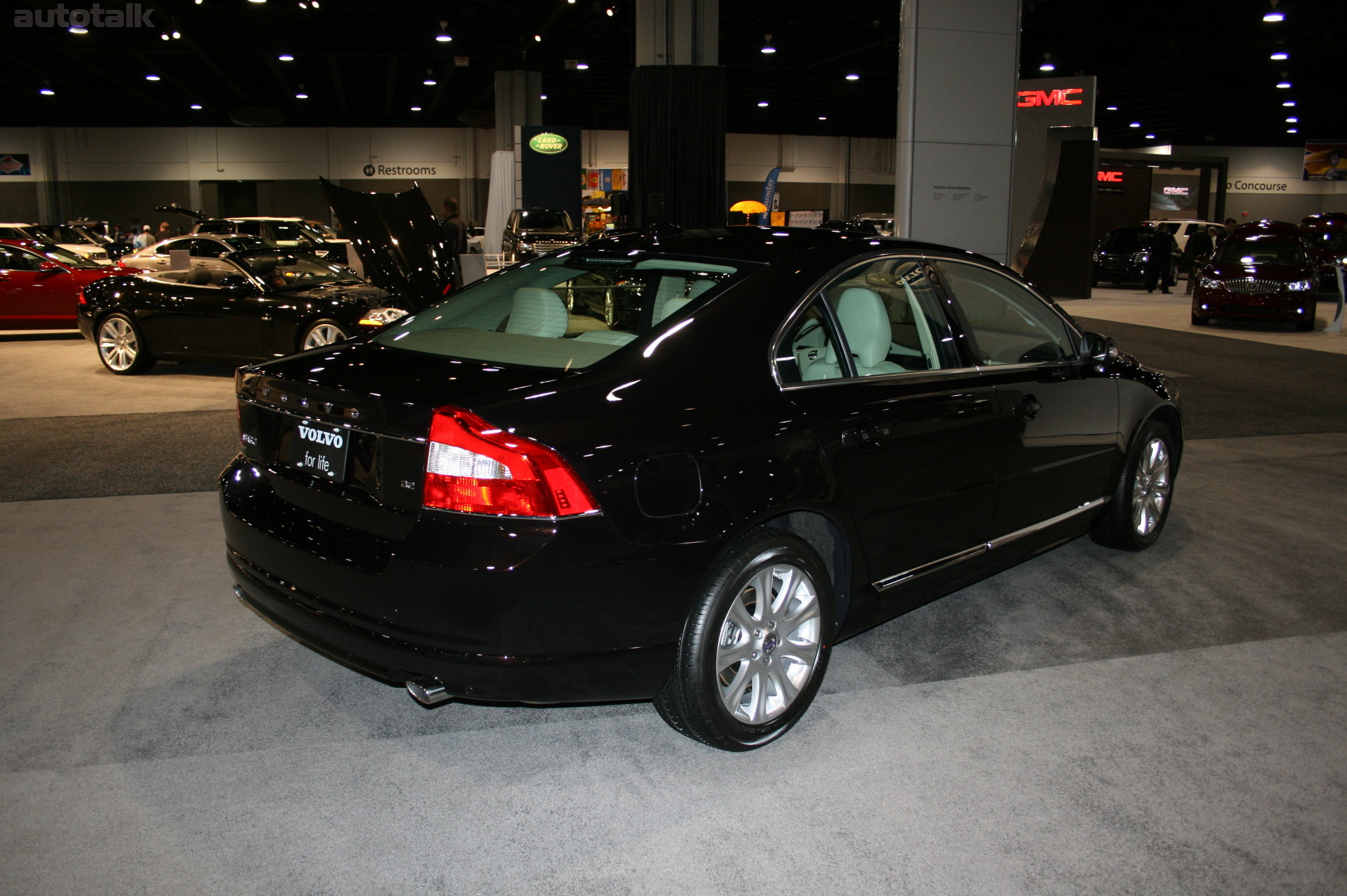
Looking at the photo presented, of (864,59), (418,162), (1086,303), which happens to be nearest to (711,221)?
(1086,303)

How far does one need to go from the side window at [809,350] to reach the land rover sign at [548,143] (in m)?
22.1

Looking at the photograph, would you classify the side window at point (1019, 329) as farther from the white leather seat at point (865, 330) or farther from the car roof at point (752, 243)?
the white leather seat at point (865, 330)

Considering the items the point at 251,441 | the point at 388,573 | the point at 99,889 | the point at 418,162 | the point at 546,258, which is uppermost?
the point at 418,162

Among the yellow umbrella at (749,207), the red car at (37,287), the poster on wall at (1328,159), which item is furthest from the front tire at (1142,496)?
the poster on wall at (1328,159)

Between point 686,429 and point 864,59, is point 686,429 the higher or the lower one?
the lower one

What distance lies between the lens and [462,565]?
239 centimetres

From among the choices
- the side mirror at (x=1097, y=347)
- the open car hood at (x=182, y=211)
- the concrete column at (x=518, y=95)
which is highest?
the concrete column at (x=518, y=95)

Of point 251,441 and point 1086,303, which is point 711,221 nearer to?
point 1086,303

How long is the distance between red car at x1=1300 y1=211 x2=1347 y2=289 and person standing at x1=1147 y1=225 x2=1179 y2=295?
2.80 metres

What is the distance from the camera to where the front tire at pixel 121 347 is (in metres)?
10.4

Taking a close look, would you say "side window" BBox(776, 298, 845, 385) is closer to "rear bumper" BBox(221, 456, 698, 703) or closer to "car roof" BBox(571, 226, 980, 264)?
"car roof" BBox(571, 226, 980, 264)

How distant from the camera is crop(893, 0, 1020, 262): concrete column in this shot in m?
9.85

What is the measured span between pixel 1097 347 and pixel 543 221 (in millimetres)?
19609

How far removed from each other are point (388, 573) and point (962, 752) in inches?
69.0
